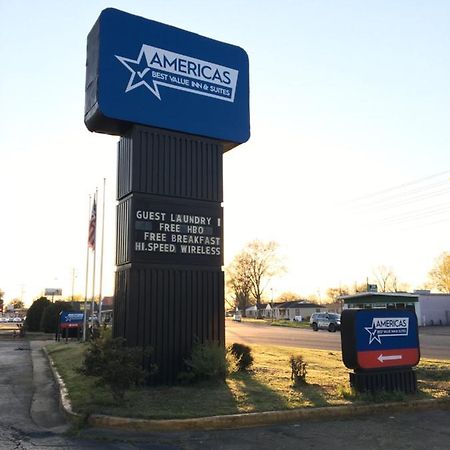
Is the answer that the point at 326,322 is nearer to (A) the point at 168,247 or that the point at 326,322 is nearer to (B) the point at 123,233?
(A) the point at 168,247

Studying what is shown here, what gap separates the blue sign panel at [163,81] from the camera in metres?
11.2

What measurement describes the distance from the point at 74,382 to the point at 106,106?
591cm

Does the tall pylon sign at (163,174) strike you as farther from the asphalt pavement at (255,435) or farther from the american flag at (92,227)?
the american flag at (92,227)

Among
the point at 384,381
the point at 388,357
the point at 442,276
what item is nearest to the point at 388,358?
the point at 388,357

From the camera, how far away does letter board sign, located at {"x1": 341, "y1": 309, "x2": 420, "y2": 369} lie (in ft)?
31.6

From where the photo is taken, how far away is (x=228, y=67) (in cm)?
1284

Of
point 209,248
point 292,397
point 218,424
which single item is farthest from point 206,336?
point 218,424

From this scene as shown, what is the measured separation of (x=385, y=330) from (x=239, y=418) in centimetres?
374

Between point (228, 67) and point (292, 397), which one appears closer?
point (292, 397)

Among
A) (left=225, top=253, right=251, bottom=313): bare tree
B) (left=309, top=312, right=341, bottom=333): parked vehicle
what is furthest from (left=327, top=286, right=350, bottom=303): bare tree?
(left=309, top=312, right=341, bottom=333): parked vehicle

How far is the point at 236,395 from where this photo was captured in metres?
9.34

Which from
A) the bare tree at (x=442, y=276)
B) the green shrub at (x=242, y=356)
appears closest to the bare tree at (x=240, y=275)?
the bare tree at (x=442, y=276)

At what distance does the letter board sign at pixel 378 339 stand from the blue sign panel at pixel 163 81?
536cm

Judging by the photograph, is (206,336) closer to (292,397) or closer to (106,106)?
(292,397)
